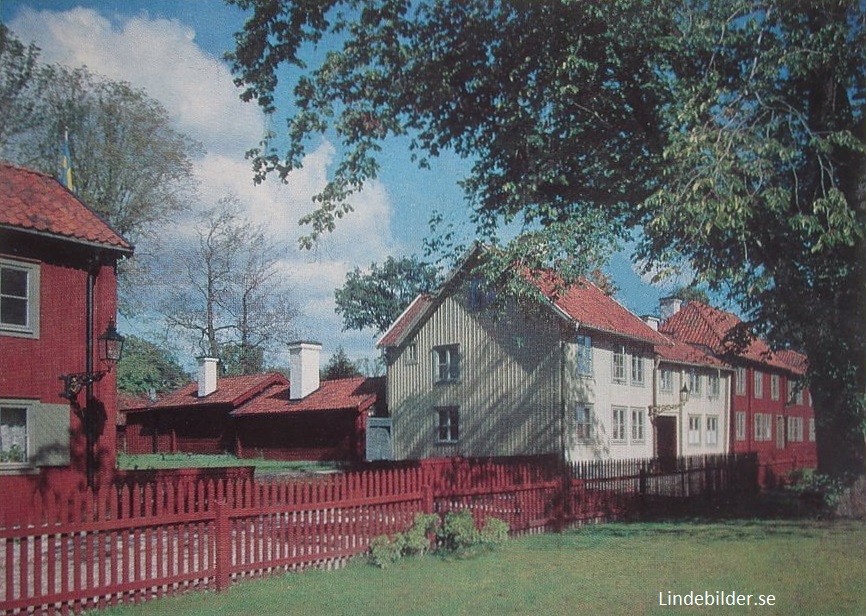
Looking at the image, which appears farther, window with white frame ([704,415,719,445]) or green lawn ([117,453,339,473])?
window with white frame ([704,415,719,445])

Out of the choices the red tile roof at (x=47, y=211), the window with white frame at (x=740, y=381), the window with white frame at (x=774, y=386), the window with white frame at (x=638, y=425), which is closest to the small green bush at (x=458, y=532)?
the red tile roof at (x=47, y=211)

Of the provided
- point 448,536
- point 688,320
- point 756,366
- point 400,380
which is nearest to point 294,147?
point 448,536

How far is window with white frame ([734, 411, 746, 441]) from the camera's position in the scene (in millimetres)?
30484

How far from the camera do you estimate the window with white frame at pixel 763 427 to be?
3188cm

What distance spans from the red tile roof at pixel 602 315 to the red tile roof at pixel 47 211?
45.0 feet

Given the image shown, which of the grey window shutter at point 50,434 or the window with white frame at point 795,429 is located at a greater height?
the grey window shutter at point 50,434

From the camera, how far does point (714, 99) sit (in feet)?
30.0

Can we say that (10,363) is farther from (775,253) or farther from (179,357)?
(775,253)

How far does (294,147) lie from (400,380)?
54.1ft

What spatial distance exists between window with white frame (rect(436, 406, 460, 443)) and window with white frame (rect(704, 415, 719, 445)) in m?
11.0

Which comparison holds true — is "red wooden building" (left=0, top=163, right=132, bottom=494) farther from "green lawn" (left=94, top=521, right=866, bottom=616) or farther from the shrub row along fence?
"green lawn" (left=94, top=521, right=866, bottom=616)

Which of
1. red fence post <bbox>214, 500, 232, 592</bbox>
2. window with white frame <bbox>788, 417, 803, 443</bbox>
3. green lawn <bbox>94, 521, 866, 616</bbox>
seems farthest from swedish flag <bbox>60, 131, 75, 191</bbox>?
window with white frame <bbox>788, 417, 803, 443</bbox>

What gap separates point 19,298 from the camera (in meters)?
7.61

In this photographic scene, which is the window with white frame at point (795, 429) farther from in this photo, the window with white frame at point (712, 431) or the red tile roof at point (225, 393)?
the red tile roof at point (225, 393)
